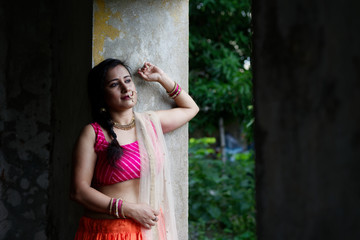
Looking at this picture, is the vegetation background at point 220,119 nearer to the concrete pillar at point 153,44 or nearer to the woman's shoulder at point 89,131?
the concrete pillar at point 153,44

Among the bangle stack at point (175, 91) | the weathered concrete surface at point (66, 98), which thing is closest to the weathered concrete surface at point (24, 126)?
the weathered concrete surface at point (66, 98)

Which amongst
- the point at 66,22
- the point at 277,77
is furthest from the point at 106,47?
the point at 277,77

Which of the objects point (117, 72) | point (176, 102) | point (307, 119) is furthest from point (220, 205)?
point (307, 119)

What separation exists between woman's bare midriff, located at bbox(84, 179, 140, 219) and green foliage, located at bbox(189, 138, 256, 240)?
3192 millimetres

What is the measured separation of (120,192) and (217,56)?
5.84 m

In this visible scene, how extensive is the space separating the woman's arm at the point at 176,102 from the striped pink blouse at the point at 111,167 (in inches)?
14.0

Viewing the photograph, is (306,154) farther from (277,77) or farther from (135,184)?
(135,184)

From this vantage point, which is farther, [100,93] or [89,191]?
[100,93]

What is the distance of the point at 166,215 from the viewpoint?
7.43 feet

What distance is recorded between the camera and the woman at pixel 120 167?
206 centimetres

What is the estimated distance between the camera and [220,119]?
26.6 ft

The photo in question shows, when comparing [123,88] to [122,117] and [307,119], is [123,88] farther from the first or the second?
[307,119]

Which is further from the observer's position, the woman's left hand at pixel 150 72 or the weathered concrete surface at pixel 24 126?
the woman's left hand at pixel 150 72

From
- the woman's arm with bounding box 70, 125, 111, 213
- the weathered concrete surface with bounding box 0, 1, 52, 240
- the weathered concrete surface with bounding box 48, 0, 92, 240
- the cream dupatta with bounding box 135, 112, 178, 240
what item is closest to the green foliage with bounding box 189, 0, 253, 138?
the weathered concrete surface with bounding box 48, 0, 92, 240
